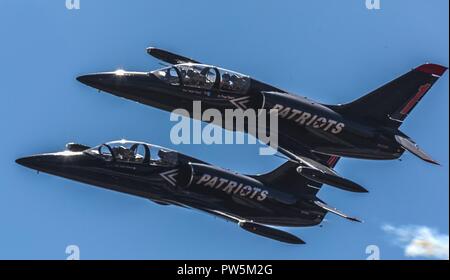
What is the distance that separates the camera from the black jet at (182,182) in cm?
4638

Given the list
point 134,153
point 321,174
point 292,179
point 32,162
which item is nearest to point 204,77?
point 134,153

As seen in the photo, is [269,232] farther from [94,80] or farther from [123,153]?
[94,80]

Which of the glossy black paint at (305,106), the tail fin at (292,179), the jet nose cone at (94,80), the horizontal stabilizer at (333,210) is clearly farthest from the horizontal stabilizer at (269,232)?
the jet nose cone at (94,80)

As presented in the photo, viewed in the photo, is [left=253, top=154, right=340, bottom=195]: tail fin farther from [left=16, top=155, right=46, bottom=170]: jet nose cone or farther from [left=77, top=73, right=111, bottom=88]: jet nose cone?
[left=16, top=155, right=46, bottom=170]: jet nose cone

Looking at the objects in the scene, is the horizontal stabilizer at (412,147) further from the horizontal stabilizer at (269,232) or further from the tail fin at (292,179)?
the horizontal stabilizer at (269,232)

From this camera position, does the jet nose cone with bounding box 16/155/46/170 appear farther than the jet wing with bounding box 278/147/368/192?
Yes

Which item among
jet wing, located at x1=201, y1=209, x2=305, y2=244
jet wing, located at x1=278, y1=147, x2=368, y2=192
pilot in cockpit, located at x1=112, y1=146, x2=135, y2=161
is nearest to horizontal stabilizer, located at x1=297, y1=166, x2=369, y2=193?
jet wing, located at x1=278, y1=147, x2=368, y2=192

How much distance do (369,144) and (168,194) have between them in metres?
8.98

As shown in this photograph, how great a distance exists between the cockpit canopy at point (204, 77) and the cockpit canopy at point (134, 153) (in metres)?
2.92

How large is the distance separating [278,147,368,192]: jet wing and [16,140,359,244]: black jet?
1.92 meters

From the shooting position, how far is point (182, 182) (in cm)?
4784

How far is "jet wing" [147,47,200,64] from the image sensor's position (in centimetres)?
5209

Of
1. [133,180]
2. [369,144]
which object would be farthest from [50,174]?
[369,144]
